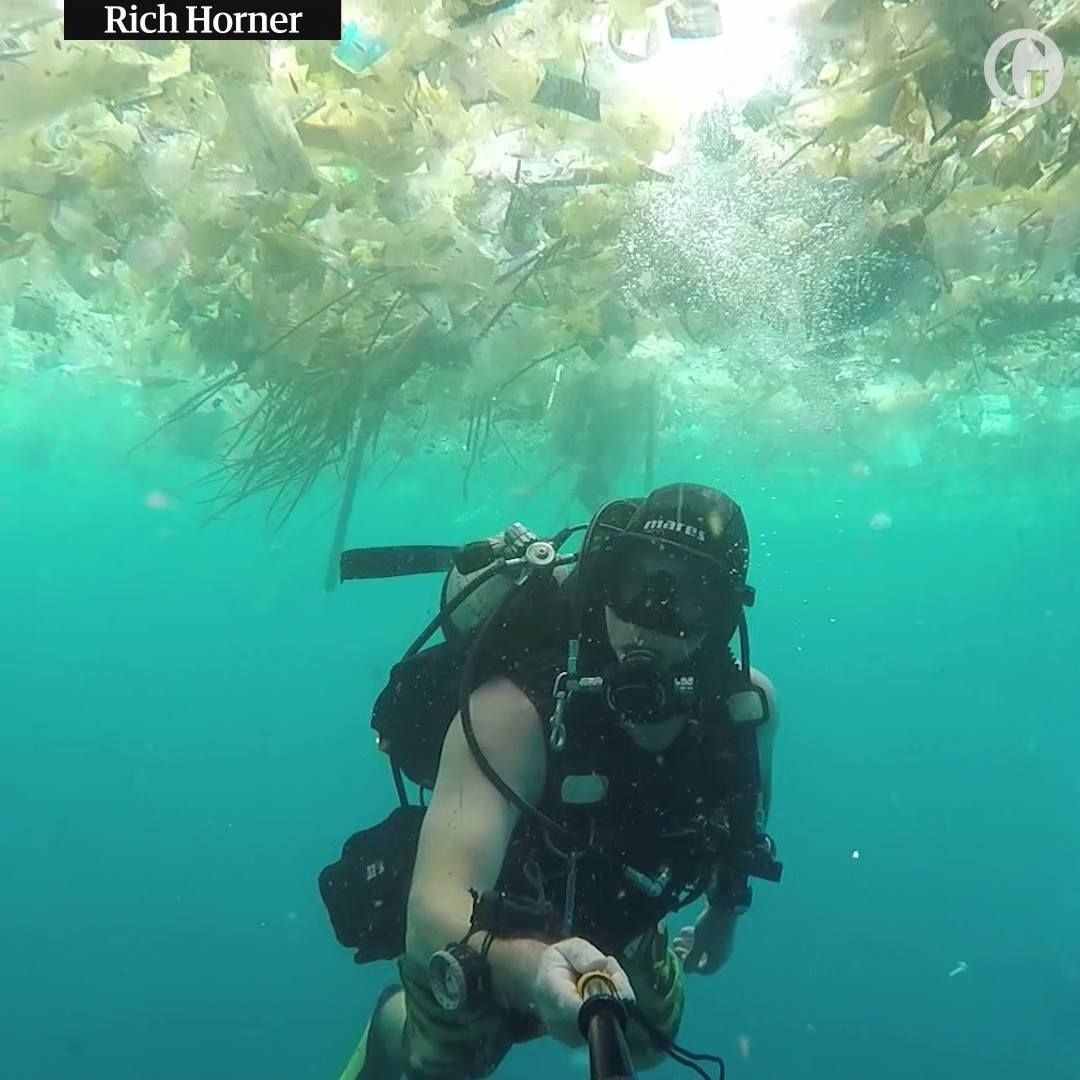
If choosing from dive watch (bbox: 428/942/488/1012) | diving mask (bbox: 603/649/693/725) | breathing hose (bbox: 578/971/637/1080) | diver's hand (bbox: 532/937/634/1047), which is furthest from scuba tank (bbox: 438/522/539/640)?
breathing hose (bbox: 578/971/637/1080)

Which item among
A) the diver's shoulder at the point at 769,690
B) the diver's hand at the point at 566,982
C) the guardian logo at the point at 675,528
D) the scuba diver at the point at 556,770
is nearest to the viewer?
the diver's hand at the point at 566,982

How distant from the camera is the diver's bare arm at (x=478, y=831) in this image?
8.45 feet

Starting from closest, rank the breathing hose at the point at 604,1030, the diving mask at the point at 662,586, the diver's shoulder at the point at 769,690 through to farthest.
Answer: the breathing hose at the point at 604,1030
the diving mask at the point at 662,586
the diver's shoulder at the point at 769,690

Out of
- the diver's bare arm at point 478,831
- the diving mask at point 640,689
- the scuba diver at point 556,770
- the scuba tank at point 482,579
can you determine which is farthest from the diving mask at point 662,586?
the diver's bare arm at point 478,831

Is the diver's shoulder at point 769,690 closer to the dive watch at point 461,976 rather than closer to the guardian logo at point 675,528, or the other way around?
the guardian logo at point 675,528

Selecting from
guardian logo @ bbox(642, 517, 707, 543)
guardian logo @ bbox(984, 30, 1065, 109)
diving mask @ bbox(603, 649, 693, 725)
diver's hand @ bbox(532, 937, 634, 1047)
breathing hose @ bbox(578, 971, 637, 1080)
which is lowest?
diver's hand @ bbox(532, 937, 634, 1047)

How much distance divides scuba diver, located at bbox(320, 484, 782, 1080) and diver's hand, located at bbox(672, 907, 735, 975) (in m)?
0.51

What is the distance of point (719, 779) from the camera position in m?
3.75

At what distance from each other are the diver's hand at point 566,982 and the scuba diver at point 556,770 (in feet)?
0.59

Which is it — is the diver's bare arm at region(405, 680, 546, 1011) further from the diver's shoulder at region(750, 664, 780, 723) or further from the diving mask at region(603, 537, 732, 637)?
the diver's shoulder at region(750, 664, 780, 723)

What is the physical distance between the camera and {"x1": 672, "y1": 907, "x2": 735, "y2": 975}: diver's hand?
183 inches

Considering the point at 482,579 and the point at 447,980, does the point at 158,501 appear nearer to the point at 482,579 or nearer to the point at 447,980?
the point at 482,579

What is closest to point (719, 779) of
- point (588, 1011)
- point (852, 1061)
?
point (588, 1011)

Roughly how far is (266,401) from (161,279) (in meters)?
2.00
